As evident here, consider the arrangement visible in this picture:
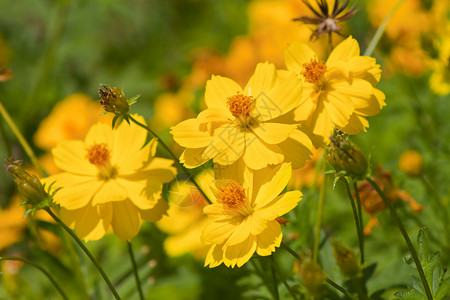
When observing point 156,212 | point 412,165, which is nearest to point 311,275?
point 156,212

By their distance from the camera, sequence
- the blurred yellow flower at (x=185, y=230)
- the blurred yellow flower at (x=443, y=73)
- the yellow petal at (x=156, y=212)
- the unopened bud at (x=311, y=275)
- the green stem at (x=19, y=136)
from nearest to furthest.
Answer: the unopened bud at (x=311, y=275) < the yellow petal at (x=156, y=212) < the green stem at (x=19, y=136) < the blurred yellow flower at (x=443, y=73) < the blurred yellow flower at (x=185, y=230)

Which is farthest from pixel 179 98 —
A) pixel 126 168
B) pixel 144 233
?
pixel 126 168

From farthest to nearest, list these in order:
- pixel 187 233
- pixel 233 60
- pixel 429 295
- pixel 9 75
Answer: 1. pixel 233 60
2. pixel 187 233
3. pixel 9 75
4. pixel 429 295

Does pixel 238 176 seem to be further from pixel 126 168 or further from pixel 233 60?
pixel 233 60

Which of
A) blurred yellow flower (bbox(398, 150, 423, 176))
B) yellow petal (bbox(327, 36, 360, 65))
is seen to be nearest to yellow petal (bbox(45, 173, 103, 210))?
yellow petal (bbox(327, 36, 360, 65))

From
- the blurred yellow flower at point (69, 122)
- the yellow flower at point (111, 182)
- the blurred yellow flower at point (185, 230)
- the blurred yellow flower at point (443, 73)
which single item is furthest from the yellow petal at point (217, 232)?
the blurred yellow flower at point (69, 122)

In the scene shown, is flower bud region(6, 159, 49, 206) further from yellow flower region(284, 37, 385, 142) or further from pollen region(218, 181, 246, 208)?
yellow flower region(284, 37, 385, 142)

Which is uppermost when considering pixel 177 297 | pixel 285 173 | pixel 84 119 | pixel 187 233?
pixel 84 119

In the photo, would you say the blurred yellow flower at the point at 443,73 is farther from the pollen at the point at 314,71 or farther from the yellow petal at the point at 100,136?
the yellow petal at the point at 100,136
